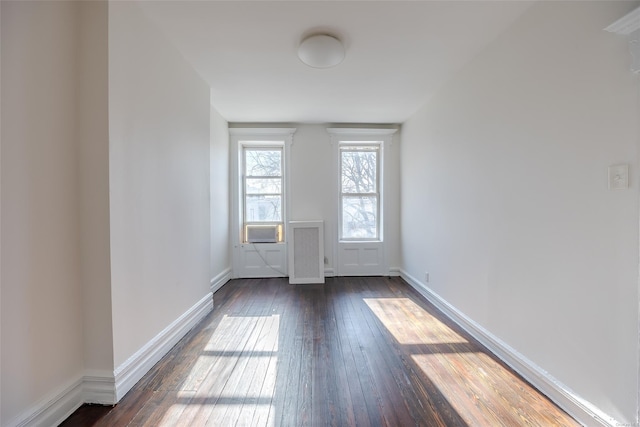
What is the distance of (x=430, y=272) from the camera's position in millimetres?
3383

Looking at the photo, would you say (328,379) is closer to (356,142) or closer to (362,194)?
(362,194)

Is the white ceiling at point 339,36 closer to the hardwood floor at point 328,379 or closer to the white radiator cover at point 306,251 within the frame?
the white radiator cover at point 306,251

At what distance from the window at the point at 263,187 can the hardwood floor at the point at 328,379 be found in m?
1.92

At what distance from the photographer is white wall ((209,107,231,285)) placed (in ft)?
12.2

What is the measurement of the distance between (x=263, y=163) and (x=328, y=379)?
351 centimetres

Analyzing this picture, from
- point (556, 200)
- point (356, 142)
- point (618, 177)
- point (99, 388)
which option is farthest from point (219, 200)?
point (618, 177)

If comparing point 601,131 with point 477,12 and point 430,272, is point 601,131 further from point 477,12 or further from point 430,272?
point 430,272

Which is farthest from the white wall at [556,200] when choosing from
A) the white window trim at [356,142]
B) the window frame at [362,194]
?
the window frame at [362,194]

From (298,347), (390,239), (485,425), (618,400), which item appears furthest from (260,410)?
(390,239)

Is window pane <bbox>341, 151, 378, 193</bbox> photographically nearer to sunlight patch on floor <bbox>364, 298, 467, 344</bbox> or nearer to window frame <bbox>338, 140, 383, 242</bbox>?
window frame <bbox>338, 140, 383, 242</bbox>

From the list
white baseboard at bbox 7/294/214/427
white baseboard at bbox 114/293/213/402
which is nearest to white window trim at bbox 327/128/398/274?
white baseboard at bbox 114/293/213/402

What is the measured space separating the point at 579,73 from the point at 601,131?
1.18ft

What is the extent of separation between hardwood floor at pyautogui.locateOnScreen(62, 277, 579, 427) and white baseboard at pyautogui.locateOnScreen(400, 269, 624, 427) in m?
0.05

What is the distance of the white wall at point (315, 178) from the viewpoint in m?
4.44
